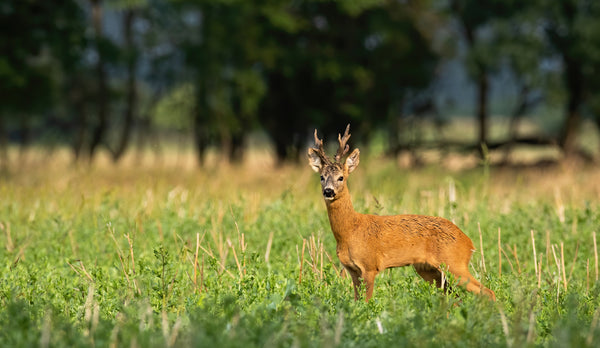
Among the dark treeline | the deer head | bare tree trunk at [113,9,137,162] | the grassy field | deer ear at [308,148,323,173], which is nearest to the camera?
the grassy field

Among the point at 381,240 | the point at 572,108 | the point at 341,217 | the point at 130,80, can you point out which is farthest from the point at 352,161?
the point at 130,80

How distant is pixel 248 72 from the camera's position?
25969 millimetres

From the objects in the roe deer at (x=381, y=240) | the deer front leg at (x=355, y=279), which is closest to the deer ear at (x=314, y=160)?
the roe deer at (x=381, y=240)

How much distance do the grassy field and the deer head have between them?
0.73m

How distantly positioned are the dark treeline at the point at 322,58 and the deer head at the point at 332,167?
14965 mm

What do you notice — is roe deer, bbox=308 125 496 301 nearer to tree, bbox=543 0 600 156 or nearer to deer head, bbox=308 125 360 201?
deer head, bbox=308 125 360 201

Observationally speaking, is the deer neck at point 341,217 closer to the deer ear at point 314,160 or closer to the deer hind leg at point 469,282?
the deer ear at point 314,160

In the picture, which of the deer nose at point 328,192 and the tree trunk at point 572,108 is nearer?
the deer nose at point 328,192

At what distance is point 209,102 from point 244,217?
1815cm

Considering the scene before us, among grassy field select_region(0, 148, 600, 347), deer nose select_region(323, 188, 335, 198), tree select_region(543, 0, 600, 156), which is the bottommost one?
grassy field select_region(0, 148, 600, 347)

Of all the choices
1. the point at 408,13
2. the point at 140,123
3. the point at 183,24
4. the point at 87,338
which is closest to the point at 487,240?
the point at 87,338

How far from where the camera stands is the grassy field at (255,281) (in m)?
4.55

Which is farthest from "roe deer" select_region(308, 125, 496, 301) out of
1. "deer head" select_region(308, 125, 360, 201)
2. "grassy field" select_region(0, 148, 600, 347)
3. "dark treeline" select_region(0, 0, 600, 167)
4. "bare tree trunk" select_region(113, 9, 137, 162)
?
"bare tree trunk" select_region(113, 9, 137, 162)

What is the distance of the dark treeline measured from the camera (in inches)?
831
